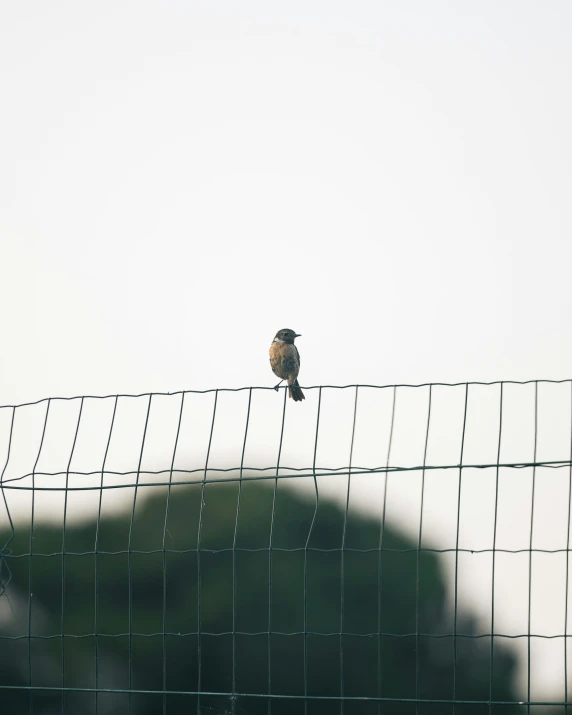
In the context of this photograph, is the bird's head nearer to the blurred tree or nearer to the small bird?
the small bird

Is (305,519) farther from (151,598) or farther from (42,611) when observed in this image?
(42,611)

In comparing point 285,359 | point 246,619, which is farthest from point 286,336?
point 246,619

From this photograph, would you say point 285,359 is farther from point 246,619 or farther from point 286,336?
point 246,619

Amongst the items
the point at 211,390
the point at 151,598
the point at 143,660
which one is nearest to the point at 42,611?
the point at 143,660

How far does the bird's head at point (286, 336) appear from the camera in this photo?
47.9 feet

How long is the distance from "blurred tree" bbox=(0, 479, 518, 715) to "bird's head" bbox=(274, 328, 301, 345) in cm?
923

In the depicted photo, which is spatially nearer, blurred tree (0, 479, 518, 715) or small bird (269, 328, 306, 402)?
small bird (269, 328, 306, 402)

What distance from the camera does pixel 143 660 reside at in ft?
91.9

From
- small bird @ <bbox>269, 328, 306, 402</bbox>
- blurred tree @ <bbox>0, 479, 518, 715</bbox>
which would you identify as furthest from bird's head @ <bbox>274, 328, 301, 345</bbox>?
blurred tree @ <bbox>0, 479, 518, 715</bbox>

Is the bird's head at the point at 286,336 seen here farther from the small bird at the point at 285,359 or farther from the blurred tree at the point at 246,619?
Answer: the blurred tree at the point at 246,619

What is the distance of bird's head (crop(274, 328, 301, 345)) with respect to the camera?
14.6 m

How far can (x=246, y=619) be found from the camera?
3195 cm

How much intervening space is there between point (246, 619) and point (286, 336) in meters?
18.9

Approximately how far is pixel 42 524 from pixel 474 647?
44.6 feet
